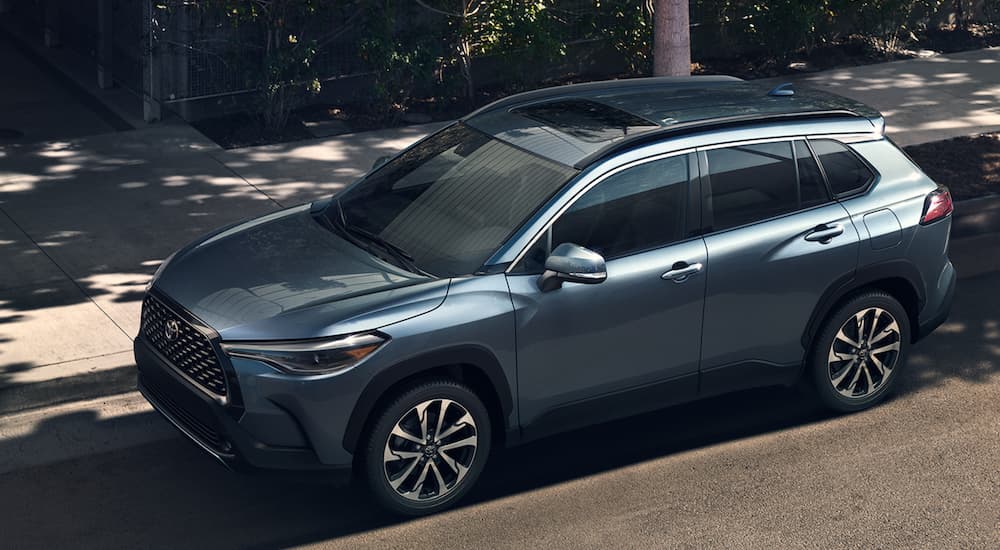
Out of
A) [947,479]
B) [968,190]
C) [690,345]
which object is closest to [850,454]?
[947,479]

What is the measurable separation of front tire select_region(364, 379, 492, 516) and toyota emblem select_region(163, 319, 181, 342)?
1071mm

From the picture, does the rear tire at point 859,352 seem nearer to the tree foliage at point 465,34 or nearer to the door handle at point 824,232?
the door handle at point 824,232

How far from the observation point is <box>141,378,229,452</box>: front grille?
622cm

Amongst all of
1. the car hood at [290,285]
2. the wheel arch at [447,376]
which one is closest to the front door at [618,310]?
the wheel arch at [447,376]

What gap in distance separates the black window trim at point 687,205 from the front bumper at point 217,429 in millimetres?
1360

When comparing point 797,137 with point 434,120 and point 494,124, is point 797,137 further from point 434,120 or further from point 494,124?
point 434,120

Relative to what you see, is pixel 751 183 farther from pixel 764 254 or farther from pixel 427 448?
pixel 427 448

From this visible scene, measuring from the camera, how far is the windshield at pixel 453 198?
6.59m

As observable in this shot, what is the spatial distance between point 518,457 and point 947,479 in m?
2.21

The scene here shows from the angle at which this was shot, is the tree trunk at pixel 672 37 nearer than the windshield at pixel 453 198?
No

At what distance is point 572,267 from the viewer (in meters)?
6.24

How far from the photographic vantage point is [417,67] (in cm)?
1298

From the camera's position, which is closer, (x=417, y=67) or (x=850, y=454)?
(x=850, y=454)

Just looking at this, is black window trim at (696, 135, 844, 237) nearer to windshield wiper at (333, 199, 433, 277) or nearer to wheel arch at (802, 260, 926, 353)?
wheel arch at (802, 260, 926, 353)
